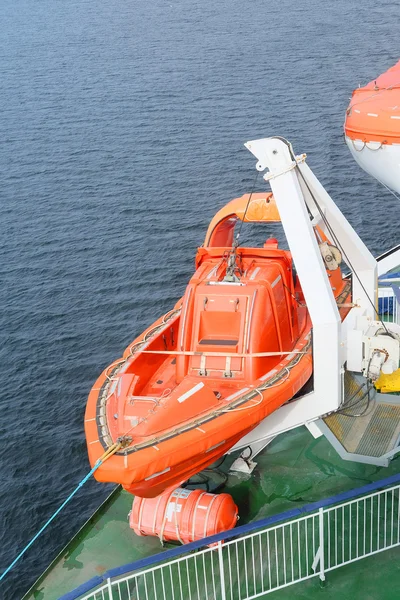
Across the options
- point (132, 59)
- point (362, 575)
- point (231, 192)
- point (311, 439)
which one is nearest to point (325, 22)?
point (132, 59)

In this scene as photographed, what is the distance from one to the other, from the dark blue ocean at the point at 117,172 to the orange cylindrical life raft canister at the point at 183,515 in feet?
15.3

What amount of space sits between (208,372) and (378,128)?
7.12m

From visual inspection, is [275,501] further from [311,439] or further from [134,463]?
[134,463]

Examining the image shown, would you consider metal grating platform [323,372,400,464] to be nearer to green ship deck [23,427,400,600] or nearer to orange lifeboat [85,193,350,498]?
green ship deck [23,427,400,600]

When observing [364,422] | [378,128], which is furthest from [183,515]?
[378,128]

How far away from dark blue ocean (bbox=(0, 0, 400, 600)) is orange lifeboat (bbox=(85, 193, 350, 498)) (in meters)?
5.19

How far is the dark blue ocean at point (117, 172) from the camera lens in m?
16.9

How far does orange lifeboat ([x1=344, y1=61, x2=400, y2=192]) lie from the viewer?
47.2 ft

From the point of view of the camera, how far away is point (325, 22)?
47.8 metres

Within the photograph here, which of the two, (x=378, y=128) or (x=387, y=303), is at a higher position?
(x=378, y=128)

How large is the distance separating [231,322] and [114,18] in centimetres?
5171

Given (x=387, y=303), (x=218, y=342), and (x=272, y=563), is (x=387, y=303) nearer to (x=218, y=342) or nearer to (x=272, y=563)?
(x=218, y=342)

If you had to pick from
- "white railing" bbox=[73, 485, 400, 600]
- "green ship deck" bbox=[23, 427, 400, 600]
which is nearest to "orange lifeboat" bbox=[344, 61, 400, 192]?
"green ship deck" bbox=[23, 427, 400, 600]

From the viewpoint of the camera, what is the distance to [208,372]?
10.1 metres
